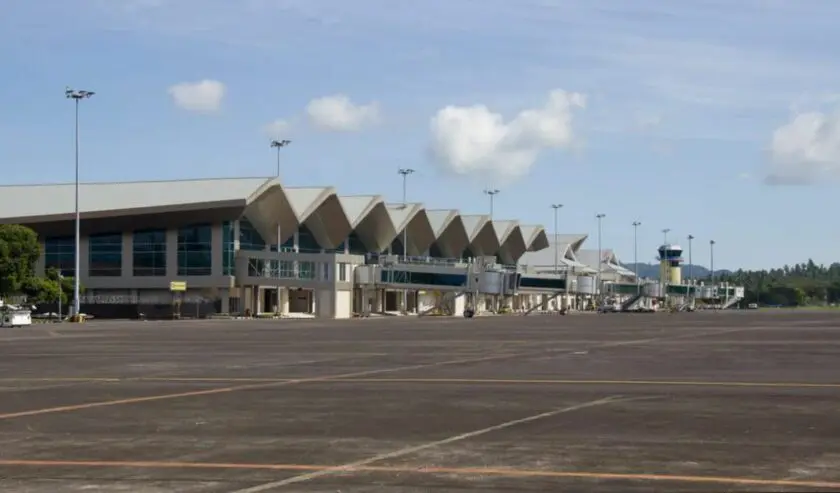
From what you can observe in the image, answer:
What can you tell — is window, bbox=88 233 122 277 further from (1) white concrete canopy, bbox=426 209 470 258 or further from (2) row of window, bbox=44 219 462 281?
(1) white concrete canopy, bbox=426 209 470 258

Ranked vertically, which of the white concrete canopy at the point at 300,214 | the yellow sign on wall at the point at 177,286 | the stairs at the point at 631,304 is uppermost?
the white concrete canopy at the point at 300,214

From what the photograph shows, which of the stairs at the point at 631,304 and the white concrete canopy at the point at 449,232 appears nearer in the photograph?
the white concrete canopy at the point at 449,232

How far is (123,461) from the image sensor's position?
11.8m

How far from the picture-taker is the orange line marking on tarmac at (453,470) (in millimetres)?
10133

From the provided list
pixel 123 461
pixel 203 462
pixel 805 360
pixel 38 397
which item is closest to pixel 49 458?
pixel 123 461

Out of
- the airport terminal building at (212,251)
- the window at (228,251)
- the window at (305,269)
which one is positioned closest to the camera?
the airport terminal building at (212,251)

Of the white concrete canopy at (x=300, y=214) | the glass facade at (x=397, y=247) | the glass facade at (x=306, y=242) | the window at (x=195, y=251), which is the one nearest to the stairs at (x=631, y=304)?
the glass facade at (x=397, y=247)

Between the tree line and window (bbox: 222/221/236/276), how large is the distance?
17.3 metres

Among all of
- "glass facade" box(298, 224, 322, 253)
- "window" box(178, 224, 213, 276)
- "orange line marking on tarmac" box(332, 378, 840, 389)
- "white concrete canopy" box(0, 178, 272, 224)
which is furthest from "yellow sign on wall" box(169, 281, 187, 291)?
"orange line marking on tarmac" box(332, 378, 840, 389)

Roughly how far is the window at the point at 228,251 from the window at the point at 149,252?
19.9 ft

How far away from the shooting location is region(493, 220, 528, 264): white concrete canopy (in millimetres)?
166375

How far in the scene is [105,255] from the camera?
107m

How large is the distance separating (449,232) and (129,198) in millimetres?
55784

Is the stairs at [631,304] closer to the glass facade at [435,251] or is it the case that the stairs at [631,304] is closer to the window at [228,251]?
the glass facade at [435,251]
